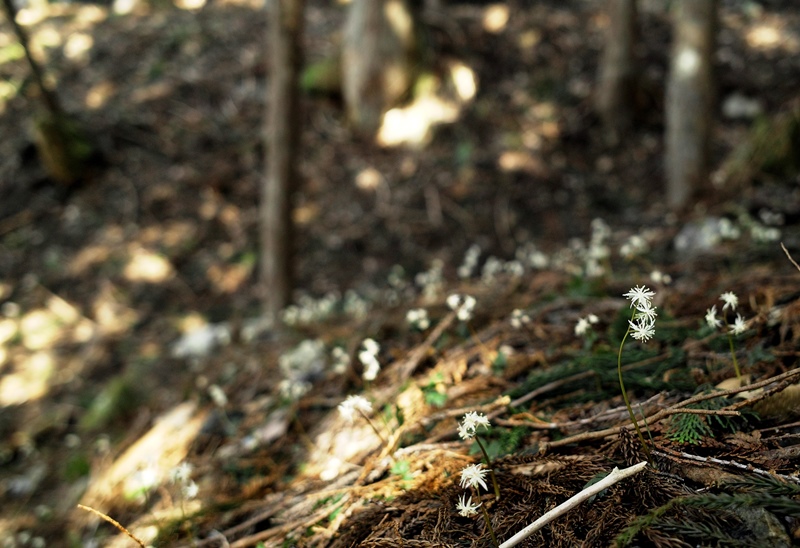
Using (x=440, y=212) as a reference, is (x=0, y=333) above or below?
above

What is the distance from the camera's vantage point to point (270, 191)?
5.46 metres

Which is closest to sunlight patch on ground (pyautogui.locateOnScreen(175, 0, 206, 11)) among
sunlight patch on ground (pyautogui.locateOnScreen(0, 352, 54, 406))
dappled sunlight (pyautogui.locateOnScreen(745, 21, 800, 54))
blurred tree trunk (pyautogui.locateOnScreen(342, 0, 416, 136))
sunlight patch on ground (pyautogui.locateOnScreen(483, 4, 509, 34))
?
blurred tree trunk (pyautogui.locateOnScreen(342, 0, 416, 136))

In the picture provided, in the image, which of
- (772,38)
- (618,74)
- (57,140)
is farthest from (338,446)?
(772,38)

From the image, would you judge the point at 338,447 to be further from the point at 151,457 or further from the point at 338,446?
the point at 151,457

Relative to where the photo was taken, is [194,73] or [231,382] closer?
[231,382]

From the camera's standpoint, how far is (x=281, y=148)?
5.24 m

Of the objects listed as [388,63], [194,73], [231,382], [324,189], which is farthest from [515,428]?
[194,73]

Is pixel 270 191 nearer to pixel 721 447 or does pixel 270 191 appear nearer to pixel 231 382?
pixel 231 382

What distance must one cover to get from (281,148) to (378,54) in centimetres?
351

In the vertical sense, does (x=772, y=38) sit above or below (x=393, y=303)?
below

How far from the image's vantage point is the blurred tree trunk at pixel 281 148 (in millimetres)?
4699

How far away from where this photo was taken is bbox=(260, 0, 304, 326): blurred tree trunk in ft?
15.4

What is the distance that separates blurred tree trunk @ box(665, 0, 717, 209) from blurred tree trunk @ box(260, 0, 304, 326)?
4.17 metres

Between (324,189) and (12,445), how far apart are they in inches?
197
